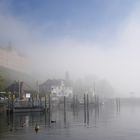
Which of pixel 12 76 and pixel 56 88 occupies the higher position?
pixel 12 76

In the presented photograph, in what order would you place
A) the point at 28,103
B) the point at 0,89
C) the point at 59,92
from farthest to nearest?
the point at 59,92, the point at 0,89, the point at 28,103

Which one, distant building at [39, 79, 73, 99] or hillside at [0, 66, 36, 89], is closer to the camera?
hillside at [0, 66, 36, 89]

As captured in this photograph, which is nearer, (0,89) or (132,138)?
(132,138)

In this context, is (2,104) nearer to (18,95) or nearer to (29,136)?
(18,95)

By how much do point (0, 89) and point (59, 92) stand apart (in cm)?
5171

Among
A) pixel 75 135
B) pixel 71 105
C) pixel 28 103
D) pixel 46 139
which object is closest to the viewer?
pixel 46 139

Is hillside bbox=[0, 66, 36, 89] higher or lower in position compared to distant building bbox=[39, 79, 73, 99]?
higher

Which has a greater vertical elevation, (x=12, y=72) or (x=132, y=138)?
(x=12, y=72)

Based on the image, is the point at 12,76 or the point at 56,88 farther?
the point at 12,76

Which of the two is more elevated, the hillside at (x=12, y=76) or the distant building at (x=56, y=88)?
the hillside at (x=12, y=76)

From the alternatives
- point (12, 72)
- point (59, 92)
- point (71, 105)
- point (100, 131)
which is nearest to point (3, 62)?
point (12, 72)

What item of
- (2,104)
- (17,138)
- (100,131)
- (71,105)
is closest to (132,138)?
(100,131)

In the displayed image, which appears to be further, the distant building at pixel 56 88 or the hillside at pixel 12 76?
the distant building at pixel 56 88

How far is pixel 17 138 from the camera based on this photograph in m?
45.4
